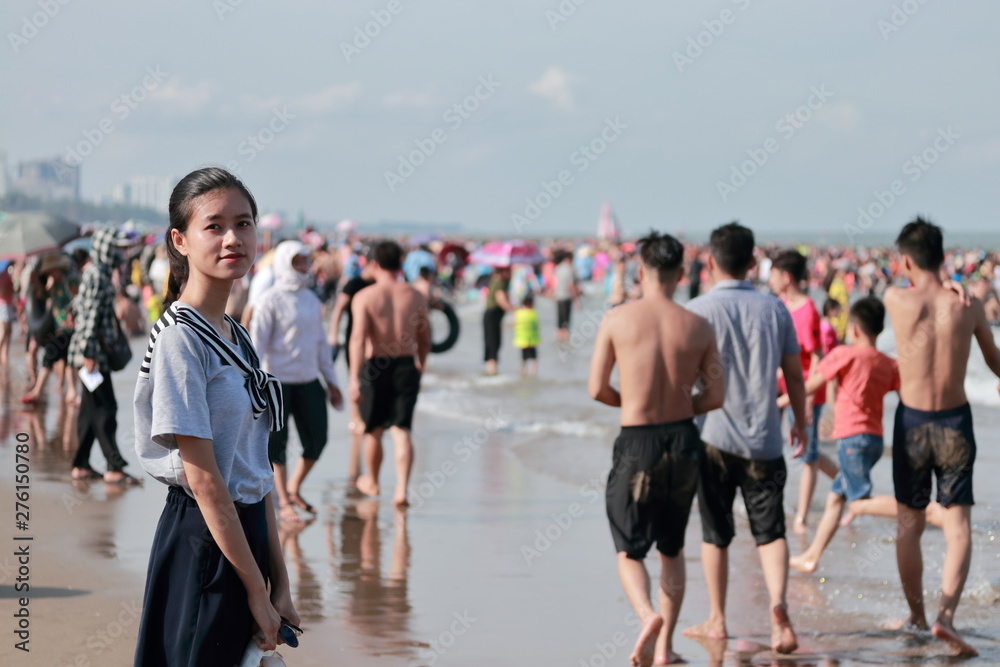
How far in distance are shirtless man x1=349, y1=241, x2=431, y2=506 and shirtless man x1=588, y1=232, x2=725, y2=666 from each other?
10.8 feet

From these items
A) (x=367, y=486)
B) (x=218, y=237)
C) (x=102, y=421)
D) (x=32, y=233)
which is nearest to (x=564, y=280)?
(x=32, y=233)

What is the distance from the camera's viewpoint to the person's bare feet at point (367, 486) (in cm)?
820

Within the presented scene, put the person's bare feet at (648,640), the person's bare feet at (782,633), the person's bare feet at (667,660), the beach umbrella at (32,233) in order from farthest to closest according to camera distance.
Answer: the beach umbrella at (32,233) → the person's bare feet at (782,633) → the person's bare feet at (667,660) → the person's bare feet at (648,640)

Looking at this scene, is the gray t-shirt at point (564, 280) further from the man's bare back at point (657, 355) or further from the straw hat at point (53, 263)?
the man's bare back at point (657, 355)

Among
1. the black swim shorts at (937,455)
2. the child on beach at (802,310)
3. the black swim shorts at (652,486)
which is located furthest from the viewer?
the child on beach at (802,310)

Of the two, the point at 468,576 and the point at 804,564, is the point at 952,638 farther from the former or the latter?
the point at 468,576

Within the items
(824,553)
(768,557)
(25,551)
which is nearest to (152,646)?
(768,557)

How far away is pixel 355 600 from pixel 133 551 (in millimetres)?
1486

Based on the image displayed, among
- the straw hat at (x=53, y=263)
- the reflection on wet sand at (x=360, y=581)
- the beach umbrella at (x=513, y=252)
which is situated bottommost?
the reflection on wet sand at (x=360, y=581)

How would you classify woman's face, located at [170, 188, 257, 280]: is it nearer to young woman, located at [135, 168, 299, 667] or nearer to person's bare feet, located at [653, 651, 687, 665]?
young woman, located at [135, 168, 299, 667]

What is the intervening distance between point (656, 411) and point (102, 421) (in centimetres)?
484

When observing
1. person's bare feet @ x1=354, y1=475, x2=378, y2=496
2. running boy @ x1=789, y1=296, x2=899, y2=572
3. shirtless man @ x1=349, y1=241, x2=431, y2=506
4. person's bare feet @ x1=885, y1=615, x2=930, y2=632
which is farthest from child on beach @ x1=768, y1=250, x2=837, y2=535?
person's bare feet @ x1=354, y1=475, x2=378, y2=496

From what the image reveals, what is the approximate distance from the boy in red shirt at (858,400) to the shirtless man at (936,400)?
1.22m

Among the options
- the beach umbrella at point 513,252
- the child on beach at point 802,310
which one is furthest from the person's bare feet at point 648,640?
the beach umbrella at point 513,252
